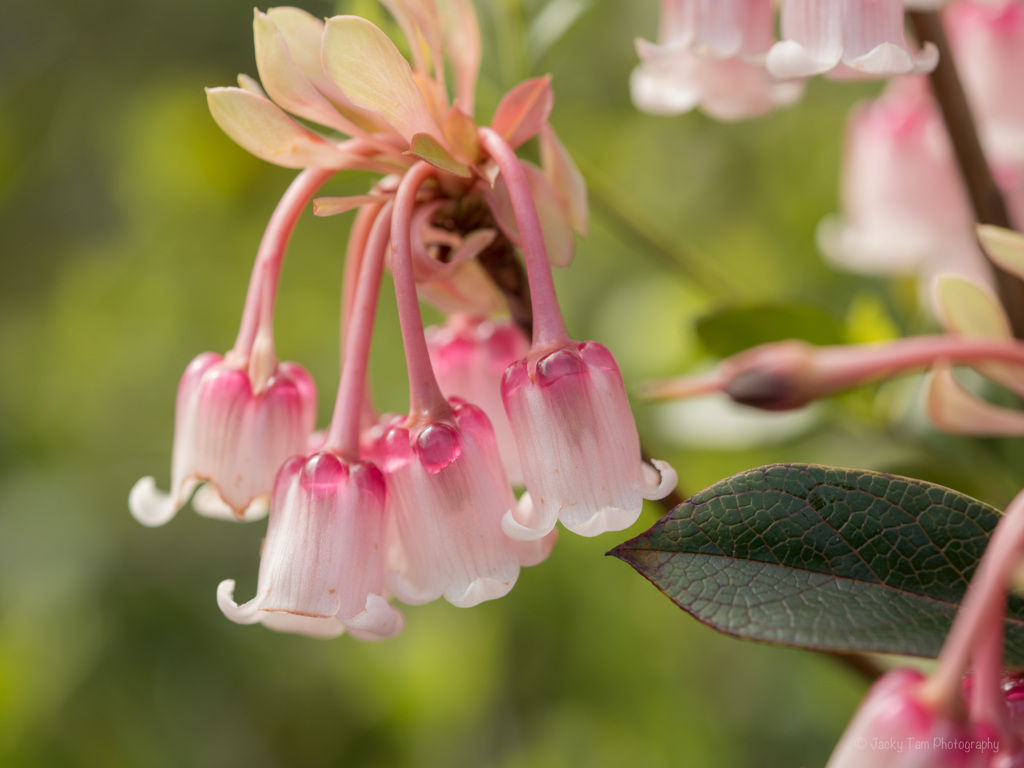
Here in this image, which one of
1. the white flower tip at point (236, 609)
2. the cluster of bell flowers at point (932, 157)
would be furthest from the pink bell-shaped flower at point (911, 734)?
the cluster of bell flowers at point (932, 157)

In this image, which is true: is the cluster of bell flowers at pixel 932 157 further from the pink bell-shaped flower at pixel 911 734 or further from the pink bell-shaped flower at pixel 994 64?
the pink bell-shaped flower at pixel 911 734

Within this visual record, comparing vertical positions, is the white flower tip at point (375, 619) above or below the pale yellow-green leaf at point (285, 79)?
below

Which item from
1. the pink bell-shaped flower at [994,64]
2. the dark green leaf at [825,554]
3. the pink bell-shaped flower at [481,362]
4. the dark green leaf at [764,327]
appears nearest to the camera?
the dark green leaf at [825,554]

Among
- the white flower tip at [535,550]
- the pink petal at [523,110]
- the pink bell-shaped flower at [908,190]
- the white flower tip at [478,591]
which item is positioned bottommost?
the pink bell-shaped flower at [908,190]

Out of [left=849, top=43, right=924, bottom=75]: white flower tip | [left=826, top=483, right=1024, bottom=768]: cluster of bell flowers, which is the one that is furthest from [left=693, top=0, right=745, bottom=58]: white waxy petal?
[left=826, top=483, right=1024, bottom=768]: cluster of bell flowers

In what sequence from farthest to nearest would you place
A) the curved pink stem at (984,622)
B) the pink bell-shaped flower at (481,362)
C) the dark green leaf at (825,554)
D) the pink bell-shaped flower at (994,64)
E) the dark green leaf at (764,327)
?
the pink bell-shaped flower at (994,64) < the dark green leaf at (764,327) < the pink bell-shaped flower at (481,362) < the dark green leaf at (825,554) < the curved pink stem at (984,622)

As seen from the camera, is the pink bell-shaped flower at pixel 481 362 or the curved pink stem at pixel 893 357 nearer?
the curved pink stem at pixel 893 357

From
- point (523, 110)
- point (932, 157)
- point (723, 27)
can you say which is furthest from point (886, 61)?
point (932, 157)

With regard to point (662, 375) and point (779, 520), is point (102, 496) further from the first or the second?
point (779, 520)
